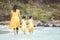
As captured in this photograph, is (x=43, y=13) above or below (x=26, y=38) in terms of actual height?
above

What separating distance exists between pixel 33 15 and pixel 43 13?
394mm

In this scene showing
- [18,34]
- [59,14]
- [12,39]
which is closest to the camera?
[12,39]

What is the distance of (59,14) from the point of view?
29.9 ft

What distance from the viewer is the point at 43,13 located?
29.5 ft

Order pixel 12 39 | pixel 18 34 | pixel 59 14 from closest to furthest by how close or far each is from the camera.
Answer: pixel 12 39 < pixel 18 34 < pixel 59 14

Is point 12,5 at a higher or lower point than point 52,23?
higher

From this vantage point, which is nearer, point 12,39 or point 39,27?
point 12,39

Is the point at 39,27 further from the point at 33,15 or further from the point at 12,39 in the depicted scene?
the point at 12,39

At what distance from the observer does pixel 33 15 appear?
28.8 ft

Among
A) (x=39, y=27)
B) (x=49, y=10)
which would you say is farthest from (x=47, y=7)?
(x=39, y=27)

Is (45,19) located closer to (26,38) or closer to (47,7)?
(47,7)

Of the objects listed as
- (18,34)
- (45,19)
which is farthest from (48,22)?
(18,34)

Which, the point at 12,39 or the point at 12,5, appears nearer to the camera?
the point at 12,39

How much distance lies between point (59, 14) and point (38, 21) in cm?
75
